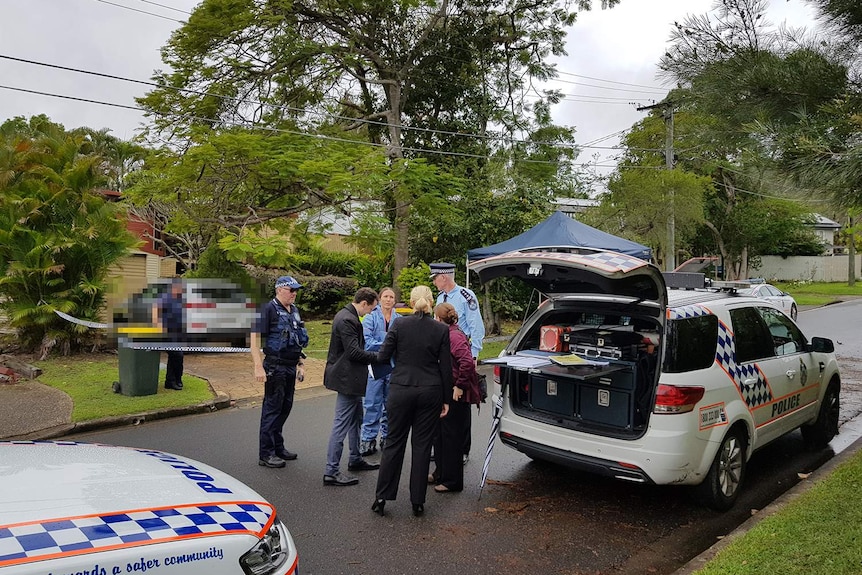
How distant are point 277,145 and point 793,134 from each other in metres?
11.8

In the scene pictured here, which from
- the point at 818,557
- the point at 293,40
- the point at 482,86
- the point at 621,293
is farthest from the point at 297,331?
the point at 482,86

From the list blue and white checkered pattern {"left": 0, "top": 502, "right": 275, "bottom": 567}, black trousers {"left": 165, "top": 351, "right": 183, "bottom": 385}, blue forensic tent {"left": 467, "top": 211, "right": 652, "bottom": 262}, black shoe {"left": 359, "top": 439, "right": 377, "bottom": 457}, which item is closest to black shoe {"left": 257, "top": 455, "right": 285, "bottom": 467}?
black shoe {"left": 359, "top": 439, "right": 377, "bottom": 457}

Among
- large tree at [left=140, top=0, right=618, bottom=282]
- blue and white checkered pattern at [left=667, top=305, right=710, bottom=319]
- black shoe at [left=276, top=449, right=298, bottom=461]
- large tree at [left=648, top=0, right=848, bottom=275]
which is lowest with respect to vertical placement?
black shoe at [left=276, top=449, right=298, bottom=461]

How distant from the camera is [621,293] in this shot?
4.83m

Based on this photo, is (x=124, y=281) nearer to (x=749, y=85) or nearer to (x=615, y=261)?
(x=615, y=261)

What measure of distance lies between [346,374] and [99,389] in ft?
17.4

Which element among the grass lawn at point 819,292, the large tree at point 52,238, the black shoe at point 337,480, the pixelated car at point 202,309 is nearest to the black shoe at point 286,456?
the black shoe at point 337,480

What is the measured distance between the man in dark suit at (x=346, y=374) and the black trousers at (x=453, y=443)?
779 millimetres

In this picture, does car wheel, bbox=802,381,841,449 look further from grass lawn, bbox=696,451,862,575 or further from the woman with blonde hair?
the woman with blonde hair

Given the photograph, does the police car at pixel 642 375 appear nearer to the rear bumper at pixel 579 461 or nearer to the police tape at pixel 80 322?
the rear bumper at pixel 579 461

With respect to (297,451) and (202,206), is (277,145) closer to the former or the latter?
(202,206)

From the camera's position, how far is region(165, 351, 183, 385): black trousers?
8977mm

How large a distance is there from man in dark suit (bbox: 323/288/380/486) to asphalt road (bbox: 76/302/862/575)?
230mm

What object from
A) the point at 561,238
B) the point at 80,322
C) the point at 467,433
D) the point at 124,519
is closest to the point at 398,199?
the point at 561,238
